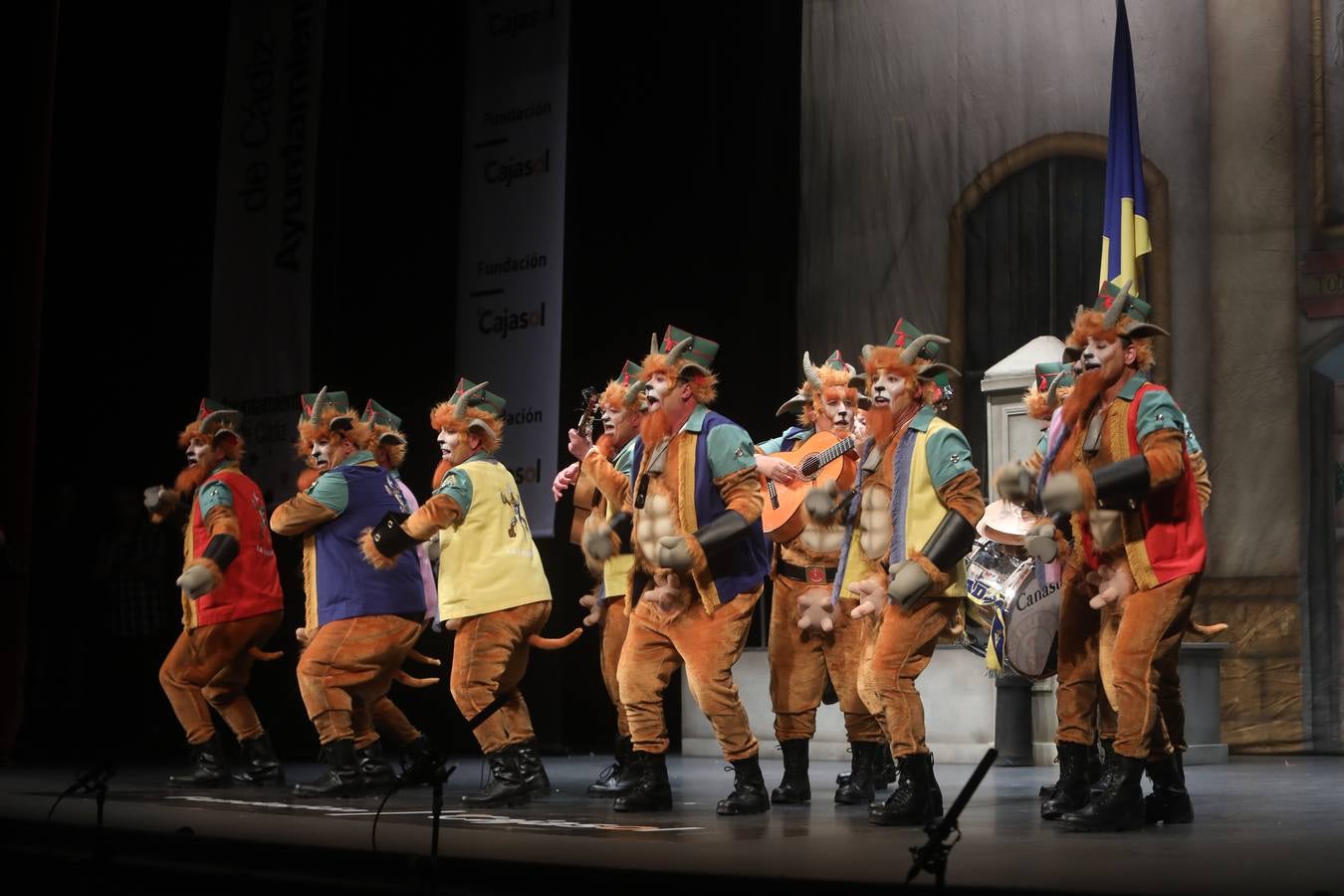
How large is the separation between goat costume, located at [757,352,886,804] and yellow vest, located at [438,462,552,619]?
100 cm

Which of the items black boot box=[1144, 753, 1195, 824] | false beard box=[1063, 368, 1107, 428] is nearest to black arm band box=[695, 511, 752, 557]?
false beard box=[1063, 368, 1107, 428]

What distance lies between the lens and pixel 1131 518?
5.29 m

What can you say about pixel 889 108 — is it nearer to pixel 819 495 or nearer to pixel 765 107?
pixel 765 107

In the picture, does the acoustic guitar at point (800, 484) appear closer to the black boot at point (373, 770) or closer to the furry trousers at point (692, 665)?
the furry trousers at point (692, 665)

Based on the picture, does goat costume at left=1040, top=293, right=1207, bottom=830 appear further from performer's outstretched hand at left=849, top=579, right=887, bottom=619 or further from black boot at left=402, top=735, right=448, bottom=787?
black boot at left=402, top=735, right=448, bottom=787

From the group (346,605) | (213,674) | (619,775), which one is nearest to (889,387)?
(619,775)

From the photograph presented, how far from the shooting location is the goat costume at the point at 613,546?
21.0 feet

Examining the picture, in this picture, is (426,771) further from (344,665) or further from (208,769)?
(208,769)

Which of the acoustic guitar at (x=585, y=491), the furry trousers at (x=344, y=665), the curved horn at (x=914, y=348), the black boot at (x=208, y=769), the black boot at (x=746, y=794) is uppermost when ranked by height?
the curved horn at (x=914, y=348)

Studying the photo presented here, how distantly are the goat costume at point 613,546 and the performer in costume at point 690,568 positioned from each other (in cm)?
16

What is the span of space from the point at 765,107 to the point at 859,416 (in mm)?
3643

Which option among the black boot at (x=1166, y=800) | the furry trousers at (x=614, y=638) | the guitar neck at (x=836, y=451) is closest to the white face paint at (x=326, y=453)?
the furry trousers at (x=614, y=638)

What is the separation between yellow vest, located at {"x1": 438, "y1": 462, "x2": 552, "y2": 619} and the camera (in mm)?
6676

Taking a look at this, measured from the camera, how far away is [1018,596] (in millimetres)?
6793
